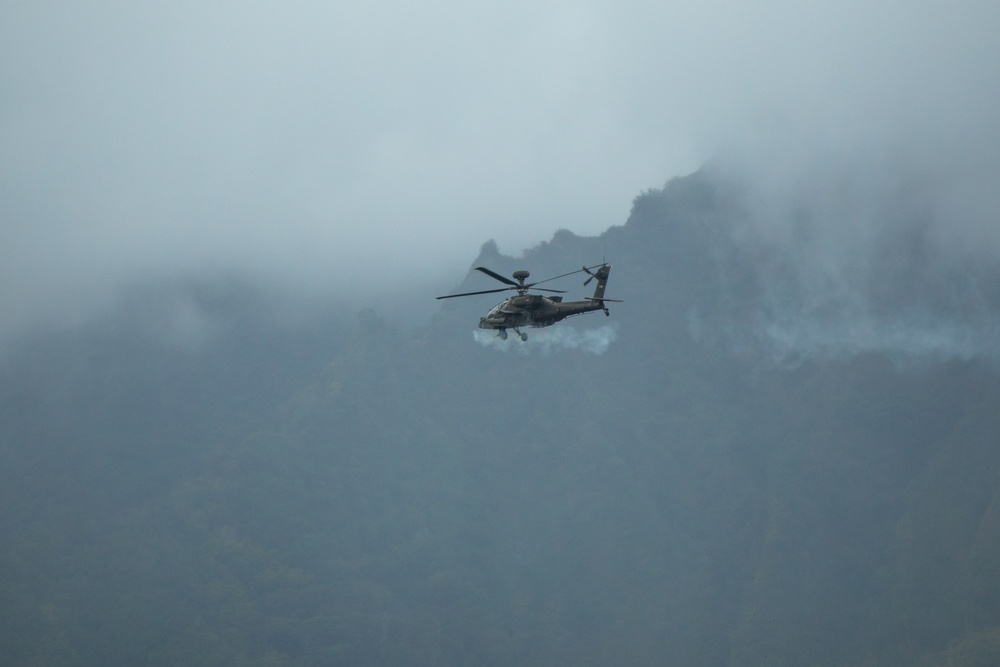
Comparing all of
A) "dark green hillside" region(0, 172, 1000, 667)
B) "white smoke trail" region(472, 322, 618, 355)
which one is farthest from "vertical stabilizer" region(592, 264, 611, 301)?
"dark green hillside" region(0, 172, 1000, 667)

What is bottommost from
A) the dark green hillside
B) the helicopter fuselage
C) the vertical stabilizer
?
the dark green hillside

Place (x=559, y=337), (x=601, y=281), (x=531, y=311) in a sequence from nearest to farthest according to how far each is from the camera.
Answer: (x=531, y=311) → (x=601, y=281) → (x=559, y=337)

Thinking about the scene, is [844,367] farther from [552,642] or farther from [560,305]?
[560,305]

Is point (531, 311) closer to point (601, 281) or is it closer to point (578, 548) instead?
point (601, 281)

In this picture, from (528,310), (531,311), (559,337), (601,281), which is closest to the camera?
(528,310)

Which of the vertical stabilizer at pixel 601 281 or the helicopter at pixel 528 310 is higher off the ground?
the vertical stabilizer at pixel 601 281

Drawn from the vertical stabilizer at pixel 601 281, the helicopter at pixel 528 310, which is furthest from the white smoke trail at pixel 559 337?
the vertical stabilizer at pixel 601 281

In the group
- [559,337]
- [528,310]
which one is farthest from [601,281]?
[559,337]

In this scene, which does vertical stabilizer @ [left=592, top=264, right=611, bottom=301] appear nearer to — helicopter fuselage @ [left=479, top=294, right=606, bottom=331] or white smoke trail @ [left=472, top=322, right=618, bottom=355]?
helicopter fuselage @ [left=479, top=294, right=606, bottom=331]

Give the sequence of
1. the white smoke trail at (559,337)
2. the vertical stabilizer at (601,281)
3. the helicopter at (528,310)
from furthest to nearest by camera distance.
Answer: the white smoke trail at (559,337) → the vertical stabilizer at (601,281) → the helicopter at (528,310)

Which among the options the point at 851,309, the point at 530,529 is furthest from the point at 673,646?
Answer: the point at 851,309

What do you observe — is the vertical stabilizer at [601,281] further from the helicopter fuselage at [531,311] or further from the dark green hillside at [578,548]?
the dark green hillside at [578,548]

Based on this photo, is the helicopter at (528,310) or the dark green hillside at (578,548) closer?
the helicopter at (528,310)

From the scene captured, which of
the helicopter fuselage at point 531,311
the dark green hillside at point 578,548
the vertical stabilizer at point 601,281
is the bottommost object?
the dark green hillside at point 578,548
